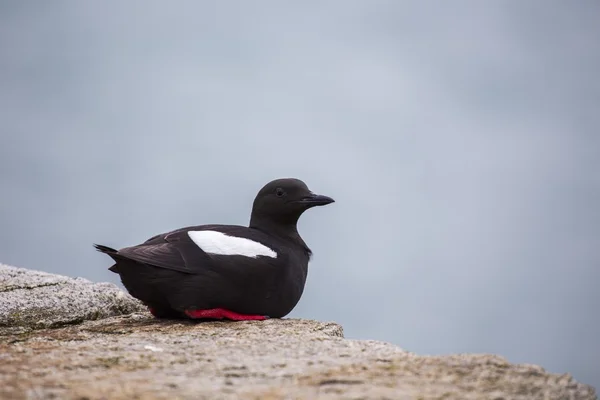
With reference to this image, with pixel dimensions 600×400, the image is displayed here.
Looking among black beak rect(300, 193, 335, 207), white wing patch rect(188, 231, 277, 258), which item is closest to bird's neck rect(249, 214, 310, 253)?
black beak rect(300, 193, 335, 207)

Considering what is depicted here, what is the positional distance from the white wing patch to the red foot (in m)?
0.45

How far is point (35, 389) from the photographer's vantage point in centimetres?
303

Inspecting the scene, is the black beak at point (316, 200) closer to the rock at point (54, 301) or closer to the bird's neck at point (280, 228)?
the bird's neck at point (280, 228)

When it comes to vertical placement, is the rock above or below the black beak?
below

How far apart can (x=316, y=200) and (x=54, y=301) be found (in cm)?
238

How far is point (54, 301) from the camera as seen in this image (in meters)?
6.30

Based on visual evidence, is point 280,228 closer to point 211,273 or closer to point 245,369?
point 211,273

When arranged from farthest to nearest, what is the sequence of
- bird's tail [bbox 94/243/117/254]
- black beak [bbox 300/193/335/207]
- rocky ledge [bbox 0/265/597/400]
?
1. black beak [bbox 300/193/335/207]
2. bird's tail [bbox 94/243/117/254]
3. rocky ledge [bbox 0/265/597/400]

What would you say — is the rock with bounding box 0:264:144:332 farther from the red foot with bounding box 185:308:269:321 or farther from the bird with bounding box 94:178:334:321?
the red foot with bounding box 185:308:269:321

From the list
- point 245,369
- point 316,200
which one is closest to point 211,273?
point 316,200

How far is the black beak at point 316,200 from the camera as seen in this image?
22.4 ft

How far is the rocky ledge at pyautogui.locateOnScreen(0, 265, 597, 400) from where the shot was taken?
3.06 m

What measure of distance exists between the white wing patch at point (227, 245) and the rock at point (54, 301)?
109 centimetres

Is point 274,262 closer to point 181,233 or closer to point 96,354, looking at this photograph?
point 181,233
